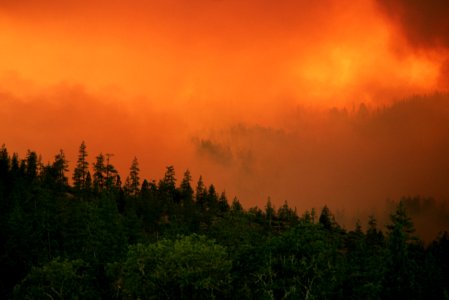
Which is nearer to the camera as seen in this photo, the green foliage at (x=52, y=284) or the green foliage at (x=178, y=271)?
the green foliage at (x=178, y=271)

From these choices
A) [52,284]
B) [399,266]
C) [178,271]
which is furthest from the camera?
[399,266]

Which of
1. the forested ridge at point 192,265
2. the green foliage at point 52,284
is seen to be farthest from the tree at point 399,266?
the green foliage at point 52,284

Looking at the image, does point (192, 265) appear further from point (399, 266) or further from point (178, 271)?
point (399, 266)

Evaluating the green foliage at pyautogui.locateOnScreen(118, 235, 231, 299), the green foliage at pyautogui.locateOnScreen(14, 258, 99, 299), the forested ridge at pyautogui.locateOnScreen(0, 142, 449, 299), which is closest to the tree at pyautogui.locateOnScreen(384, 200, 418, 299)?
the forested ridge at pyautogui.locateOnScreen(0, 142, 449, 299)

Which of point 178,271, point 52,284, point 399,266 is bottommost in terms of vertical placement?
point 52,284

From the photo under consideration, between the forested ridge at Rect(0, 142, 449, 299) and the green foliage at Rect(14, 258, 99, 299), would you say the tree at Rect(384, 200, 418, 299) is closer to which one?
the forested ridge at Rect(0, 142, 449, 299)

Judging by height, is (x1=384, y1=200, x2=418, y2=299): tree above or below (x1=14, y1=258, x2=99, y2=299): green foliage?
above

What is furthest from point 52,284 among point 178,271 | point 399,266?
point 399,266

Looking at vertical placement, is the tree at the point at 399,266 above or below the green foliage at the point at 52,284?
above

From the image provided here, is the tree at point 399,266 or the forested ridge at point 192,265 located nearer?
the forested ridge at point 192,265

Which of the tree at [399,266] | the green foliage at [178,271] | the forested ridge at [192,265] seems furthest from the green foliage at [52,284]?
the tree at [399,266]

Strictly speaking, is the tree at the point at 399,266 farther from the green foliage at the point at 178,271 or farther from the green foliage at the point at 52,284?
the green foliage at the point at 52,284

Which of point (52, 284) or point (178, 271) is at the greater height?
point (178, 271)

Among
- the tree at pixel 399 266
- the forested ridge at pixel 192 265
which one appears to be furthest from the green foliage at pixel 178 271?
the tree at pixel 399 266
